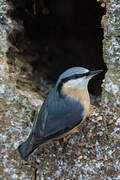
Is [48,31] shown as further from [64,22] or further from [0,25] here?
[0,25]

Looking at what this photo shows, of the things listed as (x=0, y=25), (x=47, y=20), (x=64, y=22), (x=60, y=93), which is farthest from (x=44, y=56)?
(x=60, y=93)

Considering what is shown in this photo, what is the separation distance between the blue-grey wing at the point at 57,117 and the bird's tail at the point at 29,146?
5 cm

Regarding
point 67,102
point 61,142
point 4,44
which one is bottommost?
point 61,142

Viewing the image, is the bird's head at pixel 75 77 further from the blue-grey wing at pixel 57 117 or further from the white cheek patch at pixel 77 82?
the blue-grey wing at pixel 57 117

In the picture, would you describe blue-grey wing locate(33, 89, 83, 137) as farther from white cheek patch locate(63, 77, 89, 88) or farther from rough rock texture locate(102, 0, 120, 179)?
rough rock texture locate(102, 0, 120, 179)

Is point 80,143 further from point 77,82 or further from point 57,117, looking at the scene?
point 77,82

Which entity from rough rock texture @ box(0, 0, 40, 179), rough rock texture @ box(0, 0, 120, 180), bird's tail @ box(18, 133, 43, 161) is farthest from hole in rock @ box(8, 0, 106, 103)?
bird's tail @ box(18, 133, 43, 161)

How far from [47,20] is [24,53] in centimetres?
80

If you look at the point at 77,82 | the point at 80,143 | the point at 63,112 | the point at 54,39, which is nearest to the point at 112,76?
the point at 77,82

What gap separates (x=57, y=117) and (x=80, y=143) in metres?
0.30

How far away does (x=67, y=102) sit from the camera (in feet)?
7.09

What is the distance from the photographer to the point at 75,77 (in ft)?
6.86

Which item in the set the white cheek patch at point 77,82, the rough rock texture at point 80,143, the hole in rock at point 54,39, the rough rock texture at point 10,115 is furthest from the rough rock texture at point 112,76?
the rough rock texture at point 10,115

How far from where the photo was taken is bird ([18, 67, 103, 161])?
6.70 ft
